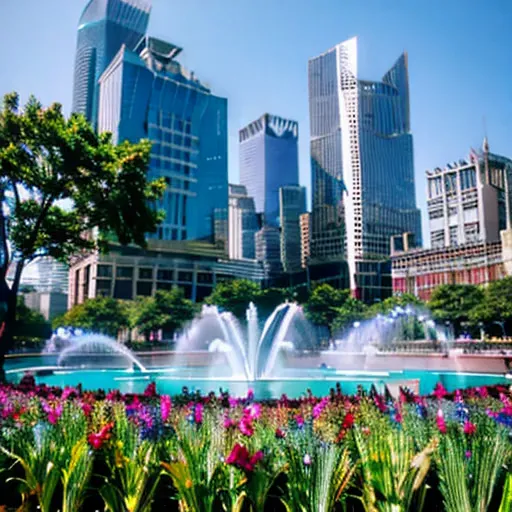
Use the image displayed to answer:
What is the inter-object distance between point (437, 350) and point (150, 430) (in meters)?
41.2

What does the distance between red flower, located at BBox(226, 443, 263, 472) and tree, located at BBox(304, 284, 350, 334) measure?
63.9 metres

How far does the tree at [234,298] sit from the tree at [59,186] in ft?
148

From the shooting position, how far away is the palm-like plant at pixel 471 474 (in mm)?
3762

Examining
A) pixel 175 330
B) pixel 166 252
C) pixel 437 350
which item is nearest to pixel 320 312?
pixel 175 330

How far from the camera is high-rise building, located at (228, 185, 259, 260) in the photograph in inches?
6206

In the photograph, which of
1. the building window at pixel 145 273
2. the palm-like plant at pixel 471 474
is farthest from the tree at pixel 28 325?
the palm-like plant at pixel 471 474

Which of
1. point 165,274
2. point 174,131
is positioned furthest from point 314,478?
point 174,131

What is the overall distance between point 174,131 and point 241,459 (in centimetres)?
9829

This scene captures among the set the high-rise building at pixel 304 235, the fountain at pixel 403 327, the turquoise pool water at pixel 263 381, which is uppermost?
the high-rise building at pixel 304 235

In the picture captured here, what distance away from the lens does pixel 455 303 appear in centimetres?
5903

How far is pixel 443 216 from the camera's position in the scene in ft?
354

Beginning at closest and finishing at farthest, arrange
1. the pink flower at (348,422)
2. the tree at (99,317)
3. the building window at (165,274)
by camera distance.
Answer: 1. the pink flower at (348,422)
2. the tree at (99,317)
3. the building window at (165,274)

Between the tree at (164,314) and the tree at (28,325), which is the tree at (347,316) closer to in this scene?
the tree at (164,314)

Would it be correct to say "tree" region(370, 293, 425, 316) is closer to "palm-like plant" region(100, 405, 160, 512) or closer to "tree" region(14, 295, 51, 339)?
"tree" region(14, 295, 51, 339)
